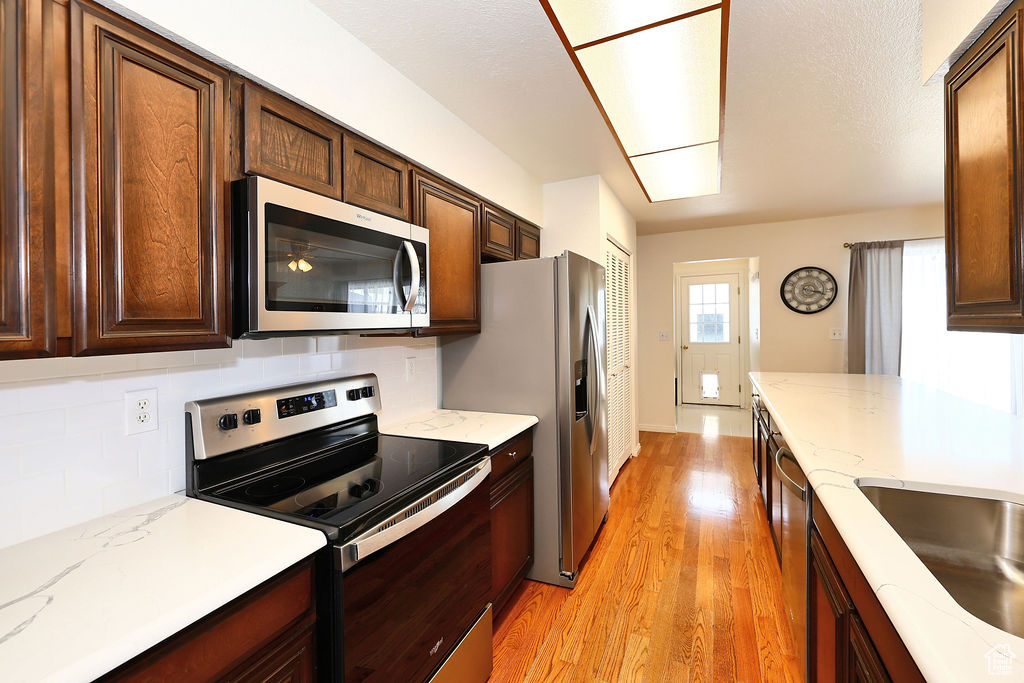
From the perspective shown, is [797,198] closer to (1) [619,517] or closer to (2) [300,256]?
(1) [619,517]

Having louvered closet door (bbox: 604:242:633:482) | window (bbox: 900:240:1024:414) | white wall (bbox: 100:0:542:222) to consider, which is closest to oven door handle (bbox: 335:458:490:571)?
white wall (bbox: 100:0:542:222)

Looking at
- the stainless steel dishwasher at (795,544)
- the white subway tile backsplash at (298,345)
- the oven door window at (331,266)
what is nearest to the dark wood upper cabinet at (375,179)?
the oven door window at (331,266)

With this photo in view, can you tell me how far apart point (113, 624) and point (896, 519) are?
1.77 meters

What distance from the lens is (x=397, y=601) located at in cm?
125

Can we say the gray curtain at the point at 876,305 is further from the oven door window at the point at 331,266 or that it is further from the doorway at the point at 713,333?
the oven door window at the point at 331,266

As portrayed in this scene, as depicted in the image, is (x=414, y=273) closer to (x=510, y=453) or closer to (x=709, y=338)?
(x=510, y=453)

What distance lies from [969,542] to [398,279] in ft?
5.99

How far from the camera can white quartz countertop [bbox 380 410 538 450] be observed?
76.5 inches

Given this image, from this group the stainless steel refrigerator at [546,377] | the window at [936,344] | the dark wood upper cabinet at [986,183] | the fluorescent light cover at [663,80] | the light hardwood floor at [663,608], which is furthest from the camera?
the window at [936,344]

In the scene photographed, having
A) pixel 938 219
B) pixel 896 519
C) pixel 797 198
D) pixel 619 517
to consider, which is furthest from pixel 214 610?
pixel 938 219

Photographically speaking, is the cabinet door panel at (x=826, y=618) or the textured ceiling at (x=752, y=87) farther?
the textured ceiling at (x=752, y=87)

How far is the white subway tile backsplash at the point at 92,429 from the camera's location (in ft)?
3.39

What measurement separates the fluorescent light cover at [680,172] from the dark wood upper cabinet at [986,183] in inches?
50.1

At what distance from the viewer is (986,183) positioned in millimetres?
1183
